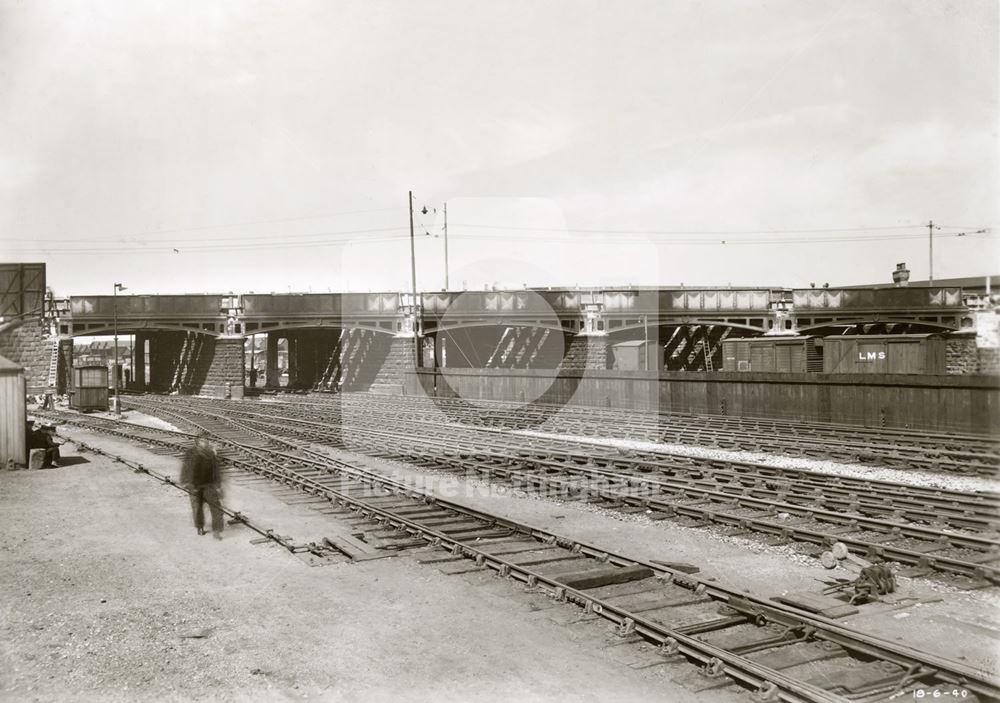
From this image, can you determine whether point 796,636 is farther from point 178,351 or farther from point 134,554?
point 178,351

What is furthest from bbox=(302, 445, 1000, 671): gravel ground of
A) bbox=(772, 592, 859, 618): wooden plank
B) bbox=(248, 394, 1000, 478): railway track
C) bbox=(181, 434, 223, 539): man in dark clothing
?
bbox=(248, 394, 1000, 478): railway track

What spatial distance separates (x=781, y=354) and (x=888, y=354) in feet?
18.0

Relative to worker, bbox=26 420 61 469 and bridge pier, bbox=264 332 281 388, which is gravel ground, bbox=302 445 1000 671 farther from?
bridge pier, bbox=264 332 281 388

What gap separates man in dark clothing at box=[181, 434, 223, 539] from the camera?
452 inches

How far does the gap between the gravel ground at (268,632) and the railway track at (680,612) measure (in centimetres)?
34

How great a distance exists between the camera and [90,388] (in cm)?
3897

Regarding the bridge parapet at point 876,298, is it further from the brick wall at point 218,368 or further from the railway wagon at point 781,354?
the brick wall at point 218,368

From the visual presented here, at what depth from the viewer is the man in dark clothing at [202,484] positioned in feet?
37.6

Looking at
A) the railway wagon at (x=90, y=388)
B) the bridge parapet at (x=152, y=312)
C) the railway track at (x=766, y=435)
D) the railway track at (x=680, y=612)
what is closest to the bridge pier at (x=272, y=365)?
the bridge parapet at (x=152, y=312)

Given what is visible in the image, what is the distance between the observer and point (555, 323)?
46.4 meters

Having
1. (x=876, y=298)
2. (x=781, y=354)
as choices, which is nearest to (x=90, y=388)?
(x=781, y=354)

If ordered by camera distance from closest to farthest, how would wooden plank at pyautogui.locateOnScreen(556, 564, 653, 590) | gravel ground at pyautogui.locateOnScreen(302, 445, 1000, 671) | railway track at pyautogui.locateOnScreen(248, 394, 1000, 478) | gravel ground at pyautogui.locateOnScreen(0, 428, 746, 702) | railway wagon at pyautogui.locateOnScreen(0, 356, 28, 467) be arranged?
gravel ground at pyautogui.locateOnScreen(0, 428, 746, 702), gravel ground at pyautogui.locateOnScreen(302, 445, 1000, 671), wooden plank at pyautogui.locateOnScreen(556, 564, 653, 590), railway track at pyautogui.locateOnScreen(248, 394, 1000, 478), railway wagon at pyautogui.locateOnScreen(0, 356, 28, 467)

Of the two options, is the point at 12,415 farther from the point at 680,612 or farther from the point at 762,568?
the point at 762,568

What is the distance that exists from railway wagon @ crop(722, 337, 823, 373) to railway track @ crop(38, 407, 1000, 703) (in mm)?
24090
